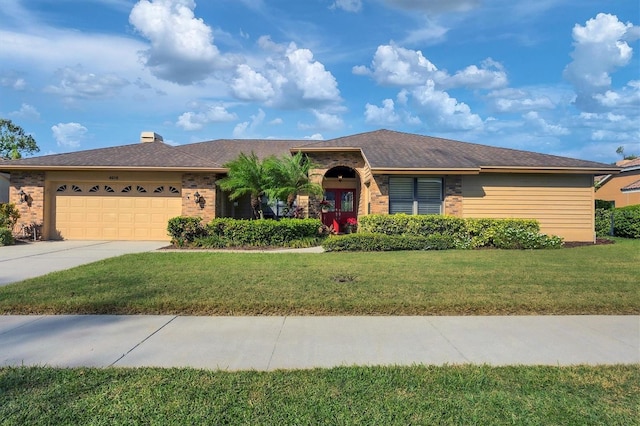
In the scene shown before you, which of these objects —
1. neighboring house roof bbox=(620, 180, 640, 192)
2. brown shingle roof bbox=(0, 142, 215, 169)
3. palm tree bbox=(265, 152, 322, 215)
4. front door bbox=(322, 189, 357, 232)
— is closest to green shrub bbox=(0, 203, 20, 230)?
brown shingle roof bbox=(0, 142, 215, 169)

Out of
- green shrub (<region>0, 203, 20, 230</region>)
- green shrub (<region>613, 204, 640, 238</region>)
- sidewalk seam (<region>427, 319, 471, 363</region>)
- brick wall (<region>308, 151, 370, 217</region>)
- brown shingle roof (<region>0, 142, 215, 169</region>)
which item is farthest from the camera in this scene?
green shrub (<region>613, 204, 640, 238</region>)

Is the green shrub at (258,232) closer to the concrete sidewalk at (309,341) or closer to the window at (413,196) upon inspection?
the window at (413,196)

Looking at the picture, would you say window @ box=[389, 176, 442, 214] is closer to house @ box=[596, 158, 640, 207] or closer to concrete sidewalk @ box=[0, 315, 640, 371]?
concrete sidewalk @ box=[0, 315, 640, 371]

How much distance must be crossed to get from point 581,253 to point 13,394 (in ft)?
43.3

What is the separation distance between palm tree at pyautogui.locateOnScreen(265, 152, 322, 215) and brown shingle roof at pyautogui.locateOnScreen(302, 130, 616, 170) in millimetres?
1485

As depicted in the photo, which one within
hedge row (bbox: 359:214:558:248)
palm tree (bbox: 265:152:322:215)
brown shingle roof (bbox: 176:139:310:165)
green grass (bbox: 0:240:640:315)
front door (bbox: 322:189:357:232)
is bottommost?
green grass (bbox: 0:240:640:315)

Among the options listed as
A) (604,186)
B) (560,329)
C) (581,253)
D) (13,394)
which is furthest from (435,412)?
(604,186)

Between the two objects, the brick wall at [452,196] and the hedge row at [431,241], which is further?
the brick wall at [452,196]

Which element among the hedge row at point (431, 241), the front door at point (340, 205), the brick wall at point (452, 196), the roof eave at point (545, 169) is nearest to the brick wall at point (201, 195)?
the front door at point (340, 205)

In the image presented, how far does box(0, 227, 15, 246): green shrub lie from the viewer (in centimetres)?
1452

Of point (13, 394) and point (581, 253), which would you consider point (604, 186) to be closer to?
point (581, 253)

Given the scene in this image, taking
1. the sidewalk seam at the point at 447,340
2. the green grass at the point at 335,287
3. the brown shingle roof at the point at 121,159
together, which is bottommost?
the sidewalk seam at the point at 447,340

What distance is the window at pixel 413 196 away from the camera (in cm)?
→ 1532

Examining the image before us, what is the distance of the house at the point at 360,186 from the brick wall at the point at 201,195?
40mm
